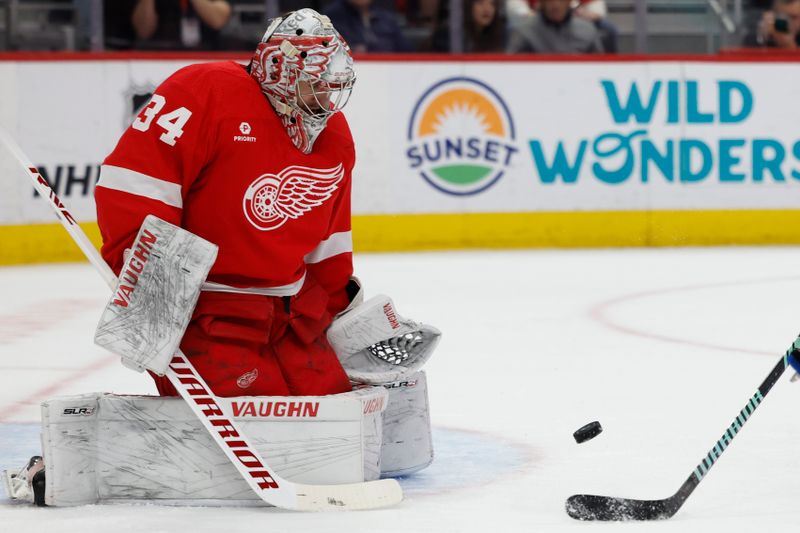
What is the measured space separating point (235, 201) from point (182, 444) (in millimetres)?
392

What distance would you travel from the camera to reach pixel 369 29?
6.66 m

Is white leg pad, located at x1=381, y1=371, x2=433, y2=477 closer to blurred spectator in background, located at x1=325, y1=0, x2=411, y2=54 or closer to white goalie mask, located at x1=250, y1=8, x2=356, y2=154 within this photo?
white goalie mask, located at x1=250, y1=8, x2=356, y2=154

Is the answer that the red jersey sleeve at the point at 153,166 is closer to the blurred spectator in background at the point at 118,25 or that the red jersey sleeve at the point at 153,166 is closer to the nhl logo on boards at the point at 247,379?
the nhl logo on boards at the point at 247,379

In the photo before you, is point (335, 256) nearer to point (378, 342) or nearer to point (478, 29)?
point (378, 342)

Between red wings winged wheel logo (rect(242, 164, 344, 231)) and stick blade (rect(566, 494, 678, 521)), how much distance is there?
2.13ft

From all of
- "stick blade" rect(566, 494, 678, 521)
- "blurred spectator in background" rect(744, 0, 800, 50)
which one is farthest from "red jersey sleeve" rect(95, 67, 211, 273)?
"blurred spectator in background" rect(744, 0, 800, 50)

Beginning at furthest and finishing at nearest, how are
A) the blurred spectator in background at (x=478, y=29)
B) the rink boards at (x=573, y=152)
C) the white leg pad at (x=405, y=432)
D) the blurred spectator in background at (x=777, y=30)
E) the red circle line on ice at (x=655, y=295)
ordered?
the blurred spectator in background at (x=777, y=30) < the blurred spectator in background at (x=478, y=29) < the rink boards at (x=573, y=152) < the red circle line on ice at (x=655, y=295) < the white leg pad at (x=405, y=432)

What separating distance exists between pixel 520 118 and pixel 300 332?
4335mm

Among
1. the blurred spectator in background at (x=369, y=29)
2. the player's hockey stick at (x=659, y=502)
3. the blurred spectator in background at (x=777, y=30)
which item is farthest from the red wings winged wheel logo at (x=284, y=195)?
the blurred spectator in background at (x=777, y=30)

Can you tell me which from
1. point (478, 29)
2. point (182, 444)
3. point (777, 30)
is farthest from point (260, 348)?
point (777, 30)

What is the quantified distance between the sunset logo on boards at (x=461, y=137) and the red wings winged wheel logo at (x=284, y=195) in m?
4.16

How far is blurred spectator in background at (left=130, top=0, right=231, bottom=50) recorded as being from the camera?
21.0ft

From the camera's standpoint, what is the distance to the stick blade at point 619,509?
2.15 m

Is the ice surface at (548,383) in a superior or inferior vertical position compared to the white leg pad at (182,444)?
inferior
